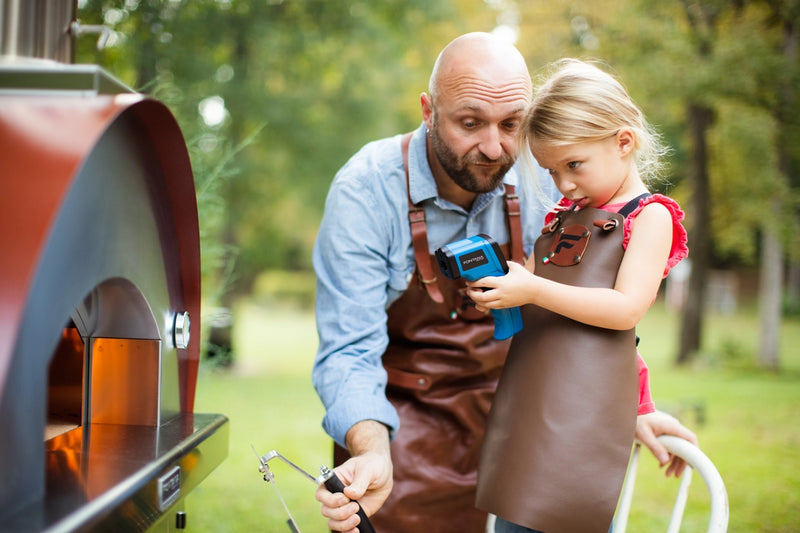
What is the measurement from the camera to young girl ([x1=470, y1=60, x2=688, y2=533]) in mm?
1443

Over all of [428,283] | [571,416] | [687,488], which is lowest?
[687,488]

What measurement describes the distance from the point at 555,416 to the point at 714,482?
37cm

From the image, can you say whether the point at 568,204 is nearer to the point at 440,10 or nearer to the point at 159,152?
the point at 159,152

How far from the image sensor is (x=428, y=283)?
6.48ft

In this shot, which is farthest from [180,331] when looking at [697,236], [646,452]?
[697,236]

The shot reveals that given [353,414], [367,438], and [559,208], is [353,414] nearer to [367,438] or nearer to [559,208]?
[367,438]

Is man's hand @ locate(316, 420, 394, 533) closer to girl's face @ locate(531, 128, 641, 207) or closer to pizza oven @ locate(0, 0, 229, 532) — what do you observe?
pizza oven @ locate(0, 0, 229, 532)

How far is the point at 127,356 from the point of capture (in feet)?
4.74

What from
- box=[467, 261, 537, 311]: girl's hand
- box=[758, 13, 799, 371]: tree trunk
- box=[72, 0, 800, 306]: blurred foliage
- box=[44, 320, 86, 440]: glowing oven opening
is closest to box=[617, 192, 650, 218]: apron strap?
box=[467, 261, 537, 311]: girl's hand

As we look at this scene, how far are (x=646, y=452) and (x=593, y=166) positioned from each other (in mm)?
5565

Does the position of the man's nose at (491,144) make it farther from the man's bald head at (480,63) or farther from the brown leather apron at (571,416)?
the brown leather apron at (571,416)

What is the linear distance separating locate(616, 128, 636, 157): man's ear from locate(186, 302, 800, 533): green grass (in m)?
2.83

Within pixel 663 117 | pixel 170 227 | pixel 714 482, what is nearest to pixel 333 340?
pixel 170 227

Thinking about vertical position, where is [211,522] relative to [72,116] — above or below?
below
